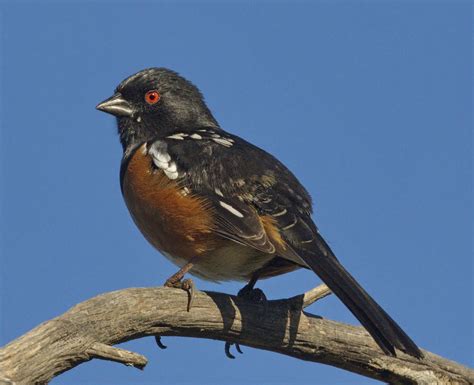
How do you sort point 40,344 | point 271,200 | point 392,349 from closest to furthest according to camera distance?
1. point 40,344
2. point 392,349
3. point 271,200

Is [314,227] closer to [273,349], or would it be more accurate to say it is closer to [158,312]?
[273,349]

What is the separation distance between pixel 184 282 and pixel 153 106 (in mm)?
2162

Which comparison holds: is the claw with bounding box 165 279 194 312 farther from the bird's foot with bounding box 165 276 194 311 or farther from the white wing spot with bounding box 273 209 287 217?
the white wing spot with bounding box 273 209 287 217

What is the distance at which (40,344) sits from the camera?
3775mm

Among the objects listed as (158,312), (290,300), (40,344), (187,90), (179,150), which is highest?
(187,90)

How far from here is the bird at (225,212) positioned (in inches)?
192

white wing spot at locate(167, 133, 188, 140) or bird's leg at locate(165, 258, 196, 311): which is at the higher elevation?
white wing spot at locate(167, 133, 188, 140)

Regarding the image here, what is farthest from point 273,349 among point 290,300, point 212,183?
point 212,183

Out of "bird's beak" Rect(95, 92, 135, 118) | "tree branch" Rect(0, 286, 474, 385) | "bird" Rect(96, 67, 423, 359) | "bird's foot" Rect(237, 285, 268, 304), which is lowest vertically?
"tree branch" Rect(0, 286, 474, 385)

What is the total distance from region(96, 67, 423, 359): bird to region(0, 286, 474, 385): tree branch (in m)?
0.27

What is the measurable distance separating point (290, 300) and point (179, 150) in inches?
54.1

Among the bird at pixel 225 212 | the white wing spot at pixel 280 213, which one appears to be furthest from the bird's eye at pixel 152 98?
the white wing spot at pixel 280 213

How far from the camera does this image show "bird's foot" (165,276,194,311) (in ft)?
15.1

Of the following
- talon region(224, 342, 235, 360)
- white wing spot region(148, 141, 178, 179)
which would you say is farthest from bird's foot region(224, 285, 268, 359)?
white wing spot region(148, 141, 178, 179)
